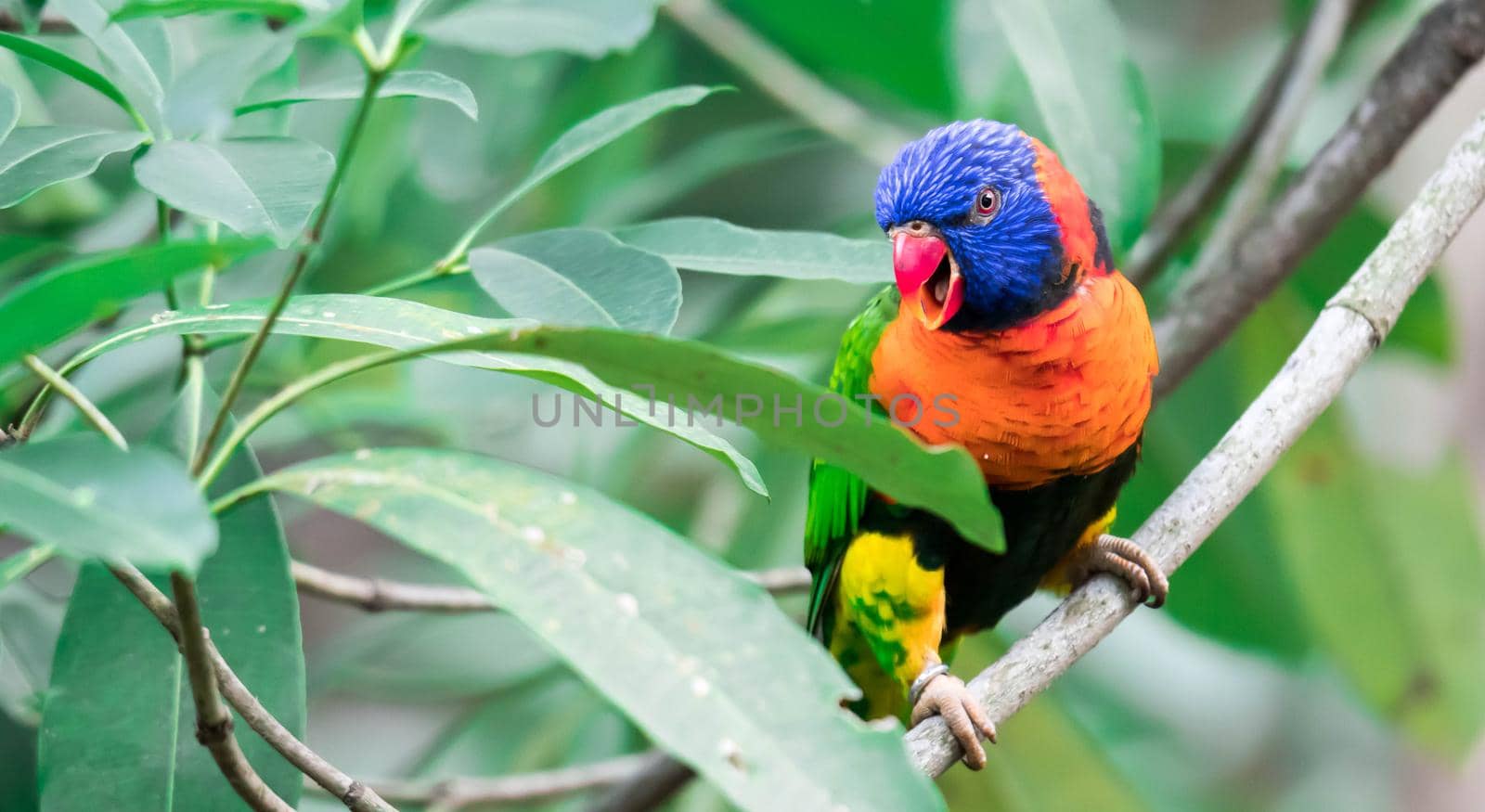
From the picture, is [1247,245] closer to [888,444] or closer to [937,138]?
[937,138]

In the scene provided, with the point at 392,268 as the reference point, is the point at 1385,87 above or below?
above

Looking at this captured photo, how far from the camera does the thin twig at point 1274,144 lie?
201 centimetres

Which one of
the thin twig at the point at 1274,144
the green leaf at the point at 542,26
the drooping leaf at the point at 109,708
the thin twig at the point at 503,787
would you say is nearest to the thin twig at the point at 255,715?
the drooping leaf at the point at 109,708

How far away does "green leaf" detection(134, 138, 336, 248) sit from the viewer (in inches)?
35.9

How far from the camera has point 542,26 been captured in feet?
2.98

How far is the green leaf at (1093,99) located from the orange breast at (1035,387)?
154 mm

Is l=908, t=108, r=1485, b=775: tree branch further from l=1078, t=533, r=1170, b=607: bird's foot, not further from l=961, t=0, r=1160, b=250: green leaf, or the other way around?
l=961, t=0, r=1160, b=250: green leaf

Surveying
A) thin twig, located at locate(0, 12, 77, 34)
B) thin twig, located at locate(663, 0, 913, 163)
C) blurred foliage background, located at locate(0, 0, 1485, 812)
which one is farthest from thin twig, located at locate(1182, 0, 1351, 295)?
thin twig, located at locate(0, 12, 77, 34)

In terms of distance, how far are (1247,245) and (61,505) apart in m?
1.76

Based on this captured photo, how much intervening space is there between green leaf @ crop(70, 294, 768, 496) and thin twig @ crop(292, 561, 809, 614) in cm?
70

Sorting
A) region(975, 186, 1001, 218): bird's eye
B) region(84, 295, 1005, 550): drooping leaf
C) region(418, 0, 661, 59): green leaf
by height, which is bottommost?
region(975, 186, 1001, 218): bird's eye

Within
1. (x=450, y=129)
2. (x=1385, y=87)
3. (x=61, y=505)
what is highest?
(x=1385, y=87)

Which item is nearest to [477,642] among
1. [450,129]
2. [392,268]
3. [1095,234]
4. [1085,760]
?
[392,268]

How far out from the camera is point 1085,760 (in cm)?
218
